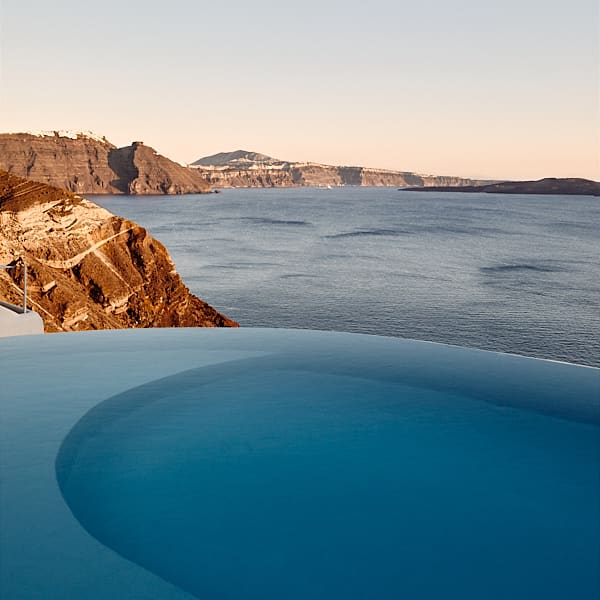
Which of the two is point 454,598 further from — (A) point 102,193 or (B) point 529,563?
(A) point 102,193

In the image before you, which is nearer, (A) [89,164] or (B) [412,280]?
(B) [412,280]

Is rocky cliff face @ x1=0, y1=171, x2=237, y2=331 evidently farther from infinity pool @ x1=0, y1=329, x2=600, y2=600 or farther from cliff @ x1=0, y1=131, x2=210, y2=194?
cliff @ x1=0, y1=131, x2=210, y2=194

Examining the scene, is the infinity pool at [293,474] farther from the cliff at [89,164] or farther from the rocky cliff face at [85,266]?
the cliff at [89,164]

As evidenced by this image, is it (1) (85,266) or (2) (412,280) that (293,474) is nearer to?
(1) (85,266)

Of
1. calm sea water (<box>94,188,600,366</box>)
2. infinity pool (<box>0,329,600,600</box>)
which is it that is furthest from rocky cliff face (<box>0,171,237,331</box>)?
infinity pool (<box>0,329,600,600</box>)

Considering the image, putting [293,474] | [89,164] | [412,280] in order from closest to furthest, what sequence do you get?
[293,474] → [412,280] → [89,164]

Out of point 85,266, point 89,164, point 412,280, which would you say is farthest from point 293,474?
point 89,164

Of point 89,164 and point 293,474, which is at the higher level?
point 89,164

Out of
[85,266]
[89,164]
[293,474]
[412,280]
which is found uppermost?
[89,164]
